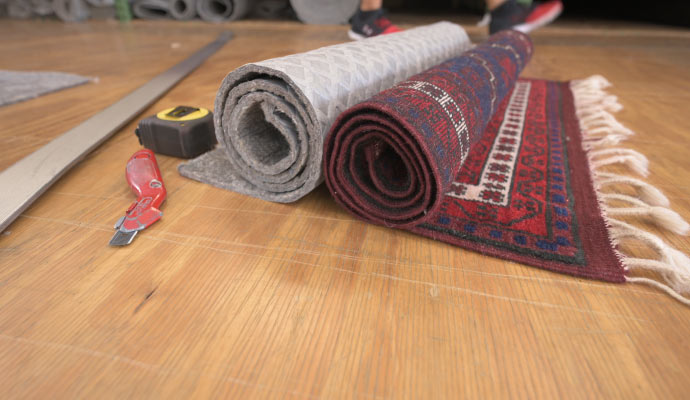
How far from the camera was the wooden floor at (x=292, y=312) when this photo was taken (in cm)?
46

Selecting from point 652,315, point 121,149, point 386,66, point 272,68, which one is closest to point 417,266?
point 652,315

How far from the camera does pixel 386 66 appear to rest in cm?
101

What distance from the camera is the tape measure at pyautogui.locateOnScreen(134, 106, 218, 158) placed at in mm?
993

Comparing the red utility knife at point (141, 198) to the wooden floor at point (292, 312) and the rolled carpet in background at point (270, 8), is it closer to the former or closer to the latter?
the wooden floor at point (292, 312)

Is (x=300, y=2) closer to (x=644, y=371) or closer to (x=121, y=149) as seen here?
(x=121, y=149)

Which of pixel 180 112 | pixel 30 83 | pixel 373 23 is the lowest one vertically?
pixel 30 83

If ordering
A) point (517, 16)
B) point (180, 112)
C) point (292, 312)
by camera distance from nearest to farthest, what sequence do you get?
point (292, 312)
point (180, 112)
point (517, 16)

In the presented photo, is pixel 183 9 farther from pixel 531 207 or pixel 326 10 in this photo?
pixel 531 207

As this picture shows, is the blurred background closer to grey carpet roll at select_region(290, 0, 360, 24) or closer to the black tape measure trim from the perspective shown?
grey carpet roll at select_region(290, 0, 360, 24)

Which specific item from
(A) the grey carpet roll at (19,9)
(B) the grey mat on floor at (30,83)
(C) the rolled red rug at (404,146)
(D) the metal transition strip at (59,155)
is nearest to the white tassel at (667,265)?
(C) the rolled red rug at (404,146)

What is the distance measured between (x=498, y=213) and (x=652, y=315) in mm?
294

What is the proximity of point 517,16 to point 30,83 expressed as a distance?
253cm

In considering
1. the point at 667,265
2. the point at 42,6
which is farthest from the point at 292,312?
the point at 42,6

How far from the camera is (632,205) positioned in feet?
2.70
